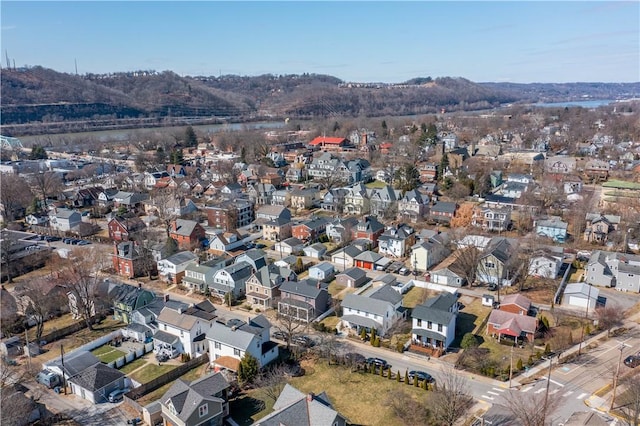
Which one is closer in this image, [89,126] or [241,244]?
[241,244]

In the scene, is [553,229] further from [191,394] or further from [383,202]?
[191,394]

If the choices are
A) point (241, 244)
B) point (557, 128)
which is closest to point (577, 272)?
point (241, 244)

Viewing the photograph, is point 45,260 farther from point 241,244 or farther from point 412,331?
point 412,331

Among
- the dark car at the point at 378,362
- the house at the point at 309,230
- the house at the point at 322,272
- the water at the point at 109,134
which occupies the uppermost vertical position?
the water at the point at 109,134

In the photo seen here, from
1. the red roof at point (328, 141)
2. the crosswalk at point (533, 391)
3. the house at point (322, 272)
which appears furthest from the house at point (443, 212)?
the red roof at point (328, 141)

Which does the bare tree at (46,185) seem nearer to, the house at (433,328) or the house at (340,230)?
the house at (340,230)

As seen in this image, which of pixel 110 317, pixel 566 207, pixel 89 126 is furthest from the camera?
pixel 89 126

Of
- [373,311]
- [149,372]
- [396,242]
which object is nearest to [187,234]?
[149,372]
